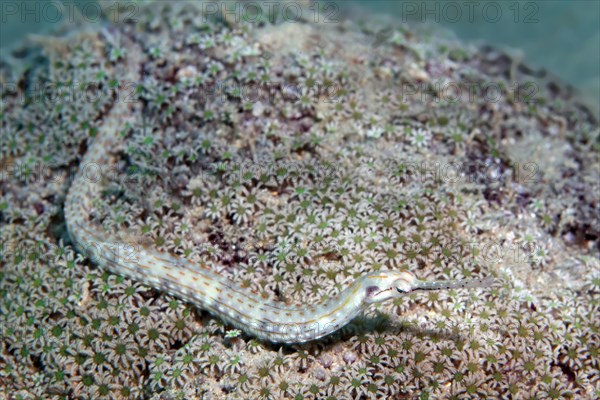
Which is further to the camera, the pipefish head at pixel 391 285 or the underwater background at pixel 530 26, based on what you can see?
the underwater background at pixel 530 26

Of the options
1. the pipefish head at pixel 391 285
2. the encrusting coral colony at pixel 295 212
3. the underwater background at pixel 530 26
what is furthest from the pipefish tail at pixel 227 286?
the underwater background at pixel 530 26

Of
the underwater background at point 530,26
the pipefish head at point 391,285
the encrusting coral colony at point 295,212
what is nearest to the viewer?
the pipefish head at point 391,285

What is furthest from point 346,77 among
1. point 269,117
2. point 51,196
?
point 51,196

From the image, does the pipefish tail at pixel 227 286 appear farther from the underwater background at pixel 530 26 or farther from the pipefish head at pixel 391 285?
the underwater background at pixel 530 26

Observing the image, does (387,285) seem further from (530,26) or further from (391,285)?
(530,26)

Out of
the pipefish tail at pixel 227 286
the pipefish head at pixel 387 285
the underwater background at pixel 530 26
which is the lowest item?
the pipefish tail at pixel 227 286

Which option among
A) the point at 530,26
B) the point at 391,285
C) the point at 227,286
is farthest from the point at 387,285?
the point at 530,26
